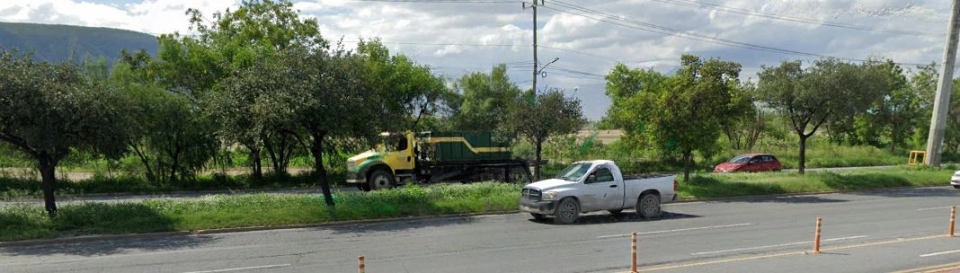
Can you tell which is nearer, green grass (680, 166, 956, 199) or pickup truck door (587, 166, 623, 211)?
pickup truck door (587, 166, 623, 211)

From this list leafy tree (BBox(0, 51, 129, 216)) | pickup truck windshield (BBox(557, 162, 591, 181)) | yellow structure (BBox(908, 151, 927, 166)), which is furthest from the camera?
yellow structure (BBox(908, 151, 927, 166))

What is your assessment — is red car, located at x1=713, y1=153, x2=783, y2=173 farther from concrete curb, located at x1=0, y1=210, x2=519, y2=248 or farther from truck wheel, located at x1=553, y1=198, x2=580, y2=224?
concrete curb, located at x1=0, y1=210, x2=519, y2=248

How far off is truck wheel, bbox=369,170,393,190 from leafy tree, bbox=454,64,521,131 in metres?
14.2

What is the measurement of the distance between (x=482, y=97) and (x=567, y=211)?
2852 centimetres

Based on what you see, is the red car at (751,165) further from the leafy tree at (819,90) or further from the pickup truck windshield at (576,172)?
the pickup truck windshield at (576,172)

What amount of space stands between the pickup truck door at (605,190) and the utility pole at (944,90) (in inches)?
933

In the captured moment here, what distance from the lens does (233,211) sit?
60.2 ft

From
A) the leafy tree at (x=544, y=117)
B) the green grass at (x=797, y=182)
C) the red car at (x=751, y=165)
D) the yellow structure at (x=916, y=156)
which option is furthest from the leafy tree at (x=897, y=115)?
the leafy tree at (x=544, y=117)

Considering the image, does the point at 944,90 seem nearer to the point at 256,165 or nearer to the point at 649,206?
the point at 649,206

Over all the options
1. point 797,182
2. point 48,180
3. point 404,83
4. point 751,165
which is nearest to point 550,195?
point 48,180

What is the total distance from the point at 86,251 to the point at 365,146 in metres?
8.15

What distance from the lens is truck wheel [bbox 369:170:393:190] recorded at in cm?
2750

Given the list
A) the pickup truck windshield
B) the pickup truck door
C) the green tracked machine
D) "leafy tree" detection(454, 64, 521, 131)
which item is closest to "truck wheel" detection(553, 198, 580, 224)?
the pickup truck door

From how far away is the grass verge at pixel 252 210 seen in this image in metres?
16.4
